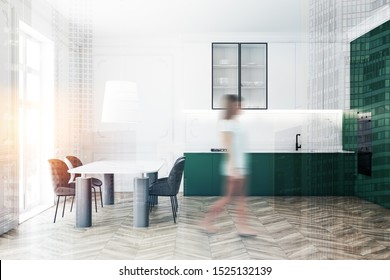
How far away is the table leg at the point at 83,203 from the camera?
3.58 metres

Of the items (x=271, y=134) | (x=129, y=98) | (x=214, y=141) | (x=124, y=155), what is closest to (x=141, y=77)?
(x=129, y=98)

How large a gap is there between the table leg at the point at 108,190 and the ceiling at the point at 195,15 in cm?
124

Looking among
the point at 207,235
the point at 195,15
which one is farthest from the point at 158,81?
the point at 207,235

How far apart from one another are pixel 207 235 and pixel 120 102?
144 centimetres

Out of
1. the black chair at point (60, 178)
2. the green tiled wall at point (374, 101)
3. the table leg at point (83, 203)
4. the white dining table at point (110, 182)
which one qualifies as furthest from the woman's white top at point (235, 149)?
the black chair at point (60, 178)

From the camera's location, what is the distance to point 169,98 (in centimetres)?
394

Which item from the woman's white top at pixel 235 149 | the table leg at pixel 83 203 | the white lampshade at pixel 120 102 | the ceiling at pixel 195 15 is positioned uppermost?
the ceiling at pixel 195 15

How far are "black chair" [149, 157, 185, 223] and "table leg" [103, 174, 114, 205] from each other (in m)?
0.48

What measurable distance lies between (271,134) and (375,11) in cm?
218

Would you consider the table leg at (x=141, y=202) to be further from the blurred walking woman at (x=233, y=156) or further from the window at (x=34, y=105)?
the window at (x=34, y=105)

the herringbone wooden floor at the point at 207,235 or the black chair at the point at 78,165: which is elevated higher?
the black chair at the point at 78,165

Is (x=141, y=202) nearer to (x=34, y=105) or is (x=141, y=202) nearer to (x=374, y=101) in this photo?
(x=34, y=105)

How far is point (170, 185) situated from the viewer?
4.06 m

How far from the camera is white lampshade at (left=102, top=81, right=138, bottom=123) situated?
3578 mm
